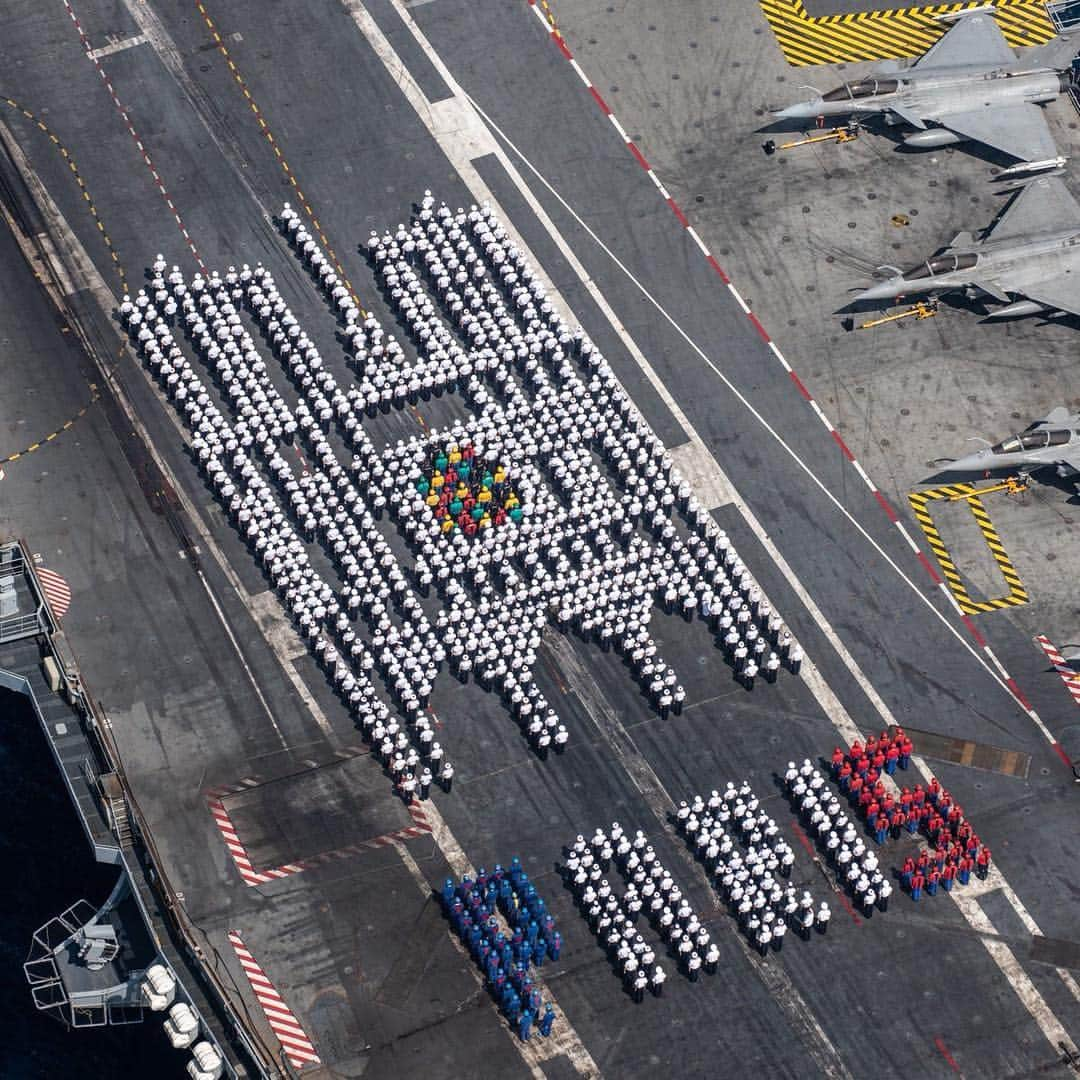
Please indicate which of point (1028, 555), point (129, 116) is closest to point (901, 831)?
point (1028, 555)

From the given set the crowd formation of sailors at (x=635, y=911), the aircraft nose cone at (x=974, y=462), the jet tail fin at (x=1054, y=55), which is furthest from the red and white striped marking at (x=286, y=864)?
the jet tail fin at (x=1054, y=55)

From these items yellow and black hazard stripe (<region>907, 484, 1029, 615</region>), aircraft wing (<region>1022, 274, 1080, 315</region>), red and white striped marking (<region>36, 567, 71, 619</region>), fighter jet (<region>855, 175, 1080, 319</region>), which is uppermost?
red and white striped marking (<region>36, 567, 71, 619</region>)

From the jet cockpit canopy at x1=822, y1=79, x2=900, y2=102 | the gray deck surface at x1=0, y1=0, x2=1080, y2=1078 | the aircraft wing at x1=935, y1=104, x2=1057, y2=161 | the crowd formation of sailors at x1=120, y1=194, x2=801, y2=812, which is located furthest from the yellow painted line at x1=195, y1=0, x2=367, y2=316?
the aircraft wing at x1=935, y1=104, x2=1057, y2=161

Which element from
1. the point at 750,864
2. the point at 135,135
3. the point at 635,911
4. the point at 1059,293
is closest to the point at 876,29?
the point at 1059,293

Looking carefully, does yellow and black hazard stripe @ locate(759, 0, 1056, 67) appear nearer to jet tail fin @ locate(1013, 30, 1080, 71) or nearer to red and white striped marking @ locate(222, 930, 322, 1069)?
jet tail fin @ locate(1013, 30, 1080, 71)

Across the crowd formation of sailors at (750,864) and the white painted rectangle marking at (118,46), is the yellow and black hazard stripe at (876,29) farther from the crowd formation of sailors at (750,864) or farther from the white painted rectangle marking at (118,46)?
the crowd formation of sailors at (750,864)

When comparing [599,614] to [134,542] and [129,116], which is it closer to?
[134,542]
